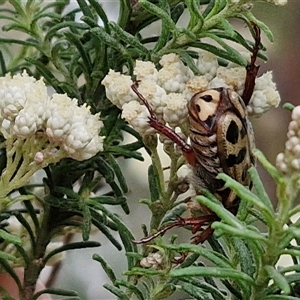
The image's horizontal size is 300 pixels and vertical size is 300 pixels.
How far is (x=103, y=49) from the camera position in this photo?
563 mm

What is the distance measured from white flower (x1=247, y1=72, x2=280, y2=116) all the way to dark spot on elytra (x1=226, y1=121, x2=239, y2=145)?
0.17ft

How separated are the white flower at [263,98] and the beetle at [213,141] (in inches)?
0.9

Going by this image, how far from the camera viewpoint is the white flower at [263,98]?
519 mm

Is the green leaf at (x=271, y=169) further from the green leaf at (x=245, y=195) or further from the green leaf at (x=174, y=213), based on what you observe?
the green leaf at (x=174, y=213)

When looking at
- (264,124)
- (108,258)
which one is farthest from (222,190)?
(264,124)

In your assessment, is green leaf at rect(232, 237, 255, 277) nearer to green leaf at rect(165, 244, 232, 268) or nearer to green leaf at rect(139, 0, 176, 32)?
green leaf at rect(165, 244, 232, 268)

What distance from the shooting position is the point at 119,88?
49 centimetres

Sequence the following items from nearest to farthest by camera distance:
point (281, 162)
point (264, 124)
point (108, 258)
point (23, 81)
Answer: point (281, 162), point (23, 81), point (108, 258), point (264, 124)

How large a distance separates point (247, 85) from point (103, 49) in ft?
0.45

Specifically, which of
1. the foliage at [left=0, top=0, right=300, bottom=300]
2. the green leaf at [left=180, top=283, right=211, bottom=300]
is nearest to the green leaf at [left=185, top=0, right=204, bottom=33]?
the foliage at [left=0, top=0, right=300, bottom=300]

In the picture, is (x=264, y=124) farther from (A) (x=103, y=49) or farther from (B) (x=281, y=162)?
(B) (x=281, y=162)

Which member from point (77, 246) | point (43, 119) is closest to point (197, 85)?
point (43, 119)

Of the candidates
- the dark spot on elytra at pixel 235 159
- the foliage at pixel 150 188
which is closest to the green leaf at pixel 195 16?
the foliage at pixel 150 188

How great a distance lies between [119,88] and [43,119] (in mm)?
67
